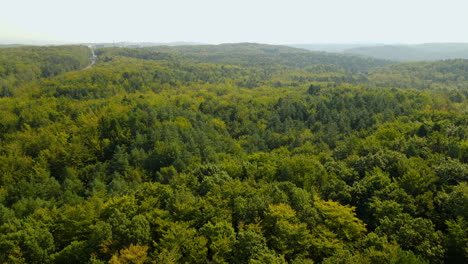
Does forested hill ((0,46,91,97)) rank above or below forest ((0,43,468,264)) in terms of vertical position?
above

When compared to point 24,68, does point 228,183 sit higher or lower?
lower

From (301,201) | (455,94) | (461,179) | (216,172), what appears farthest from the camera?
(455,94)

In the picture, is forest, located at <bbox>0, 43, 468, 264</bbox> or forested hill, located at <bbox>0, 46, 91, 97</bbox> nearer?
forest, located at <bbox>0, 43, 468, 264</bbox>

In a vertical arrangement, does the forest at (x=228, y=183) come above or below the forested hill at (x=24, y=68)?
below

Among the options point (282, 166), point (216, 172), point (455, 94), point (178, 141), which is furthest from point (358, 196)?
point (455, 94)

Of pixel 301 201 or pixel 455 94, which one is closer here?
pixel 301 201

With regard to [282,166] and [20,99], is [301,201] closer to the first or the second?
[282,166]

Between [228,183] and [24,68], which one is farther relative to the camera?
[24,68]

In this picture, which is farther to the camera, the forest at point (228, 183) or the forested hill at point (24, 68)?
the forested hill at point (24, 68)
